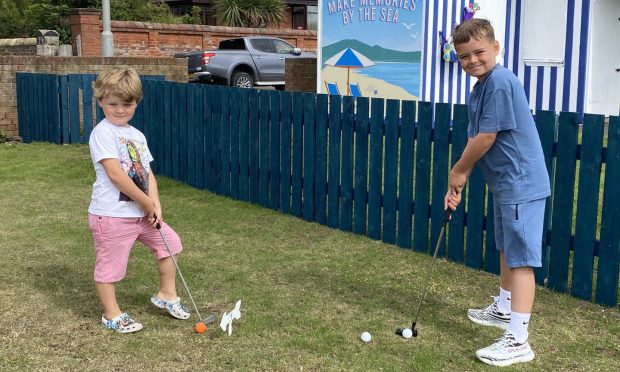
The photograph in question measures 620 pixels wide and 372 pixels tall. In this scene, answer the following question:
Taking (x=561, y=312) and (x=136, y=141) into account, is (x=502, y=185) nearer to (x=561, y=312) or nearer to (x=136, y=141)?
(x=561, y=312)

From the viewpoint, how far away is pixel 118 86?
13.3 ft

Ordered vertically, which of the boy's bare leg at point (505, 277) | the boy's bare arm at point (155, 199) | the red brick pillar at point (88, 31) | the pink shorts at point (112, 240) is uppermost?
the red brick pillar at point (88, 31)

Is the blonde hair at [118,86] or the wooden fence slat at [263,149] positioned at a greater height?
the blonde hair at [118,86]

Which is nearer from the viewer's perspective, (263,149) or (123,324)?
(123,324)

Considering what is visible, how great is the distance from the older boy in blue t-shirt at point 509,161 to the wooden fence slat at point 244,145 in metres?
4.21

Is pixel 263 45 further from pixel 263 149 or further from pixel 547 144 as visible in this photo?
pixel 547 144

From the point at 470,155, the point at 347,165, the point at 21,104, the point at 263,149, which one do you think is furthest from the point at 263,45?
the point at 470,155

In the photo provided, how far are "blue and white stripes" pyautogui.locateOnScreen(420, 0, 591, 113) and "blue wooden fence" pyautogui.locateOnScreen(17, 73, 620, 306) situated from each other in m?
4.39

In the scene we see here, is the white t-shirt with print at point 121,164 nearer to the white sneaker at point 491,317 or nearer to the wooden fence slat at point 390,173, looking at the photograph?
the white sneaker at point 491,317

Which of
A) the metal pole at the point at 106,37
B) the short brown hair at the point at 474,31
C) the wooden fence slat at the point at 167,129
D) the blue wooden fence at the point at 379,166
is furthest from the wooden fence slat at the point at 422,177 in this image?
the metal pole at the point at 106,37

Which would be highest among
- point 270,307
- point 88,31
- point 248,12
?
point 248,12

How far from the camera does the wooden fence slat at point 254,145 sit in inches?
304

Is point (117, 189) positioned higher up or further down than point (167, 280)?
higher up

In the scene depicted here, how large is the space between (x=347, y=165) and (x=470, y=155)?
9.54ft
